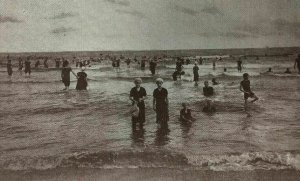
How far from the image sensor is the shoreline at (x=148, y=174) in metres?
5.14

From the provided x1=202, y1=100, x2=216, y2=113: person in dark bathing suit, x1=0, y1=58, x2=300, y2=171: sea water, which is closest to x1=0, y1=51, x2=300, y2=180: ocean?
x1=0, y1=58, x2=300, y2=171: sea water

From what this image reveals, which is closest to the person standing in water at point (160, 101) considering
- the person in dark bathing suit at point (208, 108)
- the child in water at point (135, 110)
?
the child in water at point (135, 110)

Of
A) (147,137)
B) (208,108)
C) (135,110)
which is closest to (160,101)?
(135,110)

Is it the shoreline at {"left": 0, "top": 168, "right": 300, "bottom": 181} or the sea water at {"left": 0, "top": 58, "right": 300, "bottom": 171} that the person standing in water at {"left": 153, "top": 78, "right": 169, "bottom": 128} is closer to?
the sea water at {"left": 0, "top": 58, "right": 300, "bottom": 171}

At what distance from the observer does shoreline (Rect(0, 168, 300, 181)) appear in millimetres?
5145

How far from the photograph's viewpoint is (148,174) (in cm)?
529

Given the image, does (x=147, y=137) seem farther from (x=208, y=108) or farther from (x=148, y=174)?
(x=208, y=108)

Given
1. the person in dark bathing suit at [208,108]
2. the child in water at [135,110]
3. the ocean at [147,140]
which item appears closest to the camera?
the ocean at [147,140]

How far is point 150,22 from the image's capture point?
341 inches

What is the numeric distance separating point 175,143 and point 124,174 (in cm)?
147

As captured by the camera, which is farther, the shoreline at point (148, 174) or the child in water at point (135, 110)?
the child in water at point (135, 110)

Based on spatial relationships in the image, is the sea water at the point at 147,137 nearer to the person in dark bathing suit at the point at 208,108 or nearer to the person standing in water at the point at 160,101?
the person in dark bathing suit at the point at 208,108

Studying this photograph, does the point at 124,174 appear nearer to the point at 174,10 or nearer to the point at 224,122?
the point at 224,122

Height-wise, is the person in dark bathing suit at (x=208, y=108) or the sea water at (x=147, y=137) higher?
the person in dark bathing suit at (x=208, y=108)
